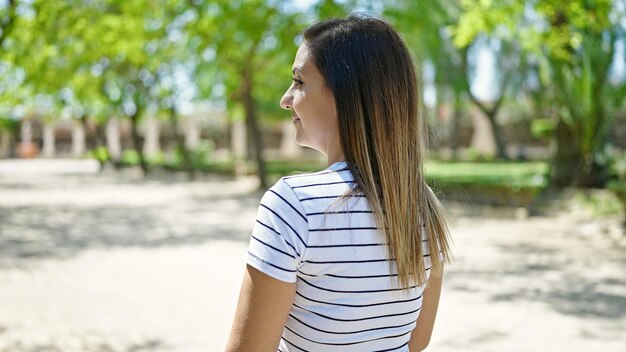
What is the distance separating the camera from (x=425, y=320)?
167cm

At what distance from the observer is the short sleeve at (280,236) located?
121cm

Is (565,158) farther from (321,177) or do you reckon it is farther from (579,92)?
(321,177)

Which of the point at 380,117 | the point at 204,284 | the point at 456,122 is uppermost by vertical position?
the point at 380,117

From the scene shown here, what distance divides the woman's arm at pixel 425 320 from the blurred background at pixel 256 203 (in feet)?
1.12

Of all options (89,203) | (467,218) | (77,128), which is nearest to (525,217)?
(467,218)

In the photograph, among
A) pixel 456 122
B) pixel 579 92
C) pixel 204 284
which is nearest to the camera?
pixel 204 284

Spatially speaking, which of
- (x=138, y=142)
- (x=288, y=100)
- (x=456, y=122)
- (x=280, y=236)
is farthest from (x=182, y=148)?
(x=280, y=236)

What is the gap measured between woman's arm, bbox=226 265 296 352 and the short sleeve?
0.07ft

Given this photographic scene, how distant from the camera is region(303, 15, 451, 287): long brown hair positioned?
1.34 meters

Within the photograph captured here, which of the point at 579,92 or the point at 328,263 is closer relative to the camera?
the point at 328,263

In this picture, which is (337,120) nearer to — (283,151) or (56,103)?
(56,103)

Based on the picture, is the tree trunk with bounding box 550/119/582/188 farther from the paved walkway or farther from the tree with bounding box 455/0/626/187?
the paved walkway

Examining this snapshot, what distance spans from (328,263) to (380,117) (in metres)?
0.31

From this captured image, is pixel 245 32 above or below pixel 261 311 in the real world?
above
